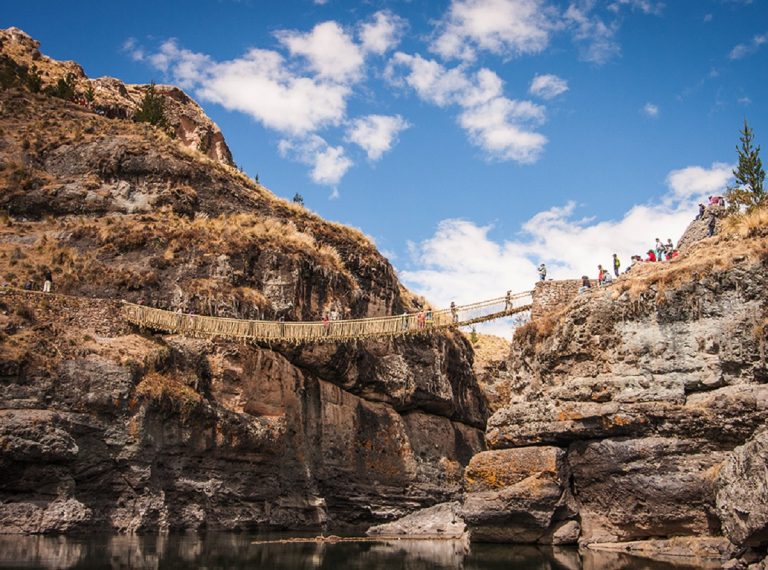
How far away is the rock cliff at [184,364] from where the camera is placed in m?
29.3

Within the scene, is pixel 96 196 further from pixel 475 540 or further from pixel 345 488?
pixel 475 540

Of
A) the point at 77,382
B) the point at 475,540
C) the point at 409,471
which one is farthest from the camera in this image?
the point at 409,471

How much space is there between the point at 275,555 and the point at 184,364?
13.4m

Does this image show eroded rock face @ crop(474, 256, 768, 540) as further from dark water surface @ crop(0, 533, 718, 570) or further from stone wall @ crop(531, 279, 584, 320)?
stone wall @ crop(531, 279, 584, 320)

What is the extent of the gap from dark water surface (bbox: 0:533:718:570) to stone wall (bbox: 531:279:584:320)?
29.1 ft

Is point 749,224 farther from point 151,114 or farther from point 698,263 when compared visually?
point 151,114

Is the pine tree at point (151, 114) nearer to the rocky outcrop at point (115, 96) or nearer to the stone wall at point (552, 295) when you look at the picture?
the rocky outcrop at point (115, 96)

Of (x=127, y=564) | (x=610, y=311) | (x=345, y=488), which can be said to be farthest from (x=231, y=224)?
(x=127, y=564)

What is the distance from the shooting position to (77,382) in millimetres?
29688

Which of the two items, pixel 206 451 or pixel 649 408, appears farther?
pixel 206 451

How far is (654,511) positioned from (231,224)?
30040 millimetres

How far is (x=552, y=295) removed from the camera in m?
Result: 29.8

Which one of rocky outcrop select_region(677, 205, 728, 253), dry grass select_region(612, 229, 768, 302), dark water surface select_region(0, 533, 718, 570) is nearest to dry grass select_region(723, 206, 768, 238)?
dry grass select_region(612, 229, 768, 302)

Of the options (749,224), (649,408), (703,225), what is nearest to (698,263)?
(749,224)
